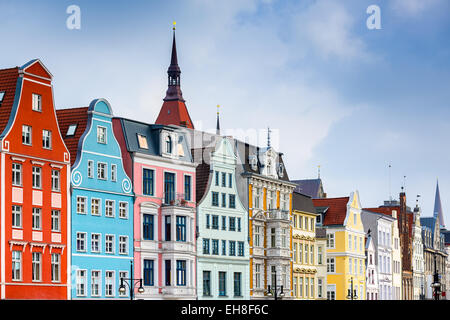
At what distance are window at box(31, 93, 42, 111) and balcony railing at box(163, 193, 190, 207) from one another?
1471cm

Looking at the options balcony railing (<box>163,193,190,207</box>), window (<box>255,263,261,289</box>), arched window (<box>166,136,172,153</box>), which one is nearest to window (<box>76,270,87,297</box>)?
balcony railing (<box>163,193,190,207</box>)

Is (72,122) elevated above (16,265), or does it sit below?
above

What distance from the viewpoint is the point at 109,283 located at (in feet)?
218

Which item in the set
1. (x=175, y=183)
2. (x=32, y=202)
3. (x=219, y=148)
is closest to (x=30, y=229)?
(x=32, y=202)

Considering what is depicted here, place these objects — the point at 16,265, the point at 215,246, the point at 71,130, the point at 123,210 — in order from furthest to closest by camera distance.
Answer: the point at 215,246, the point at 123,210, the point at 71,130, the point at 16,265

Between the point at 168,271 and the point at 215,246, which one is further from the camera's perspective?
the point at 215,246

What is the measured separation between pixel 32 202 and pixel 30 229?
1750mm

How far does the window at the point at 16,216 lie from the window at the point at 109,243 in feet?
29.1

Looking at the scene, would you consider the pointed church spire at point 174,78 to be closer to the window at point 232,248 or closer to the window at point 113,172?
the window at point 232,248

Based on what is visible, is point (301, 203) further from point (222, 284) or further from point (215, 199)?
point (222, 284)

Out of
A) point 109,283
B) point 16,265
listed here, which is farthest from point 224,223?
point 16,265

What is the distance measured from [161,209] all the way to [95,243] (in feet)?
27.5

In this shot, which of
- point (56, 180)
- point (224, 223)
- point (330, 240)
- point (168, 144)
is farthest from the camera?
point (330, 240)
